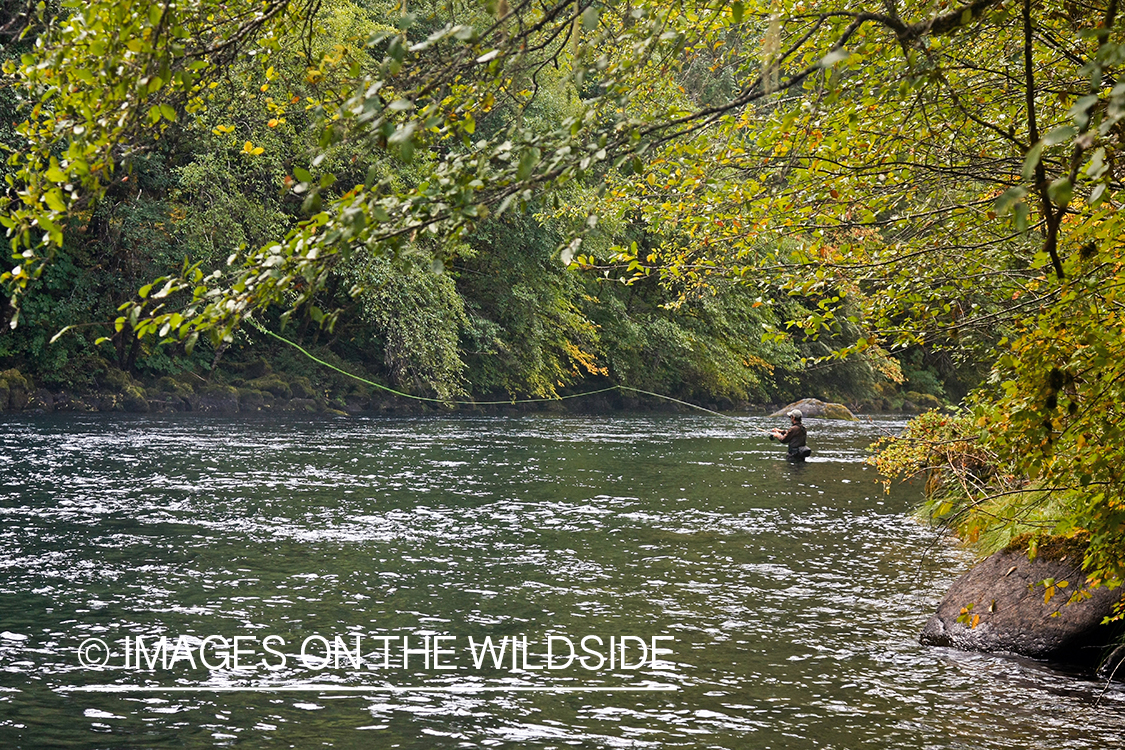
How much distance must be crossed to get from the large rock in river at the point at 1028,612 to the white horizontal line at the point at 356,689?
8.90 ft

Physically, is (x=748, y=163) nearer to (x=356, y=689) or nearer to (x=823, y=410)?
(x=356, y=689)

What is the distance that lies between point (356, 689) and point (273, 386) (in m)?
26.4

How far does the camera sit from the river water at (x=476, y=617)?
666 centimetres

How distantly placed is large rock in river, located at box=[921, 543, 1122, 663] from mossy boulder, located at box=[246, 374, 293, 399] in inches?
1022

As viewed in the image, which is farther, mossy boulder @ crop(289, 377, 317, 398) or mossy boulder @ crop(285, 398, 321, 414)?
mossy boulder @ crop(289, 377, 317, 398)

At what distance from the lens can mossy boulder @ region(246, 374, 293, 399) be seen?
106ft

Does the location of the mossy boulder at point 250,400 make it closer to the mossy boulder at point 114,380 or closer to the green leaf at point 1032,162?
the mossy boulder at point 114,380

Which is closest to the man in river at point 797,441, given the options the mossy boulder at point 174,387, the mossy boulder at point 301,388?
the mossy boulder at point 301,388

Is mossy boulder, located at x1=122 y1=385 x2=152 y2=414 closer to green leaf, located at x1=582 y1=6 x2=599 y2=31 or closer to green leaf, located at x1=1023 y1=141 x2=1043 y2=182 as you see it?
green leaf, located at x1=582 y1=6 x2=599 y2=31

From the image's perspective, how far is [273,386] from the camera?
3256 centimetres

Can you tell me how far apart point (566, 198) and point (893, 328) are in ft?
81.7

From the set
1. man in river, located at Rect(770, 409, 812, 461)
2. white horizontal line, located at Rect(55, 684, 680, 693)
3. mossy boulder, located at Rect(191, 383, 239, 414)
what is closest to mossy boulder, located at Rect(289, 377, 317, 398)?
mossy boulder, located at Rect(191, 383, 239, 414)

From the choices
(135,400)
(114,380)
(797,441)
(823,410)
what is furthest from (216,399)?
(823,410)

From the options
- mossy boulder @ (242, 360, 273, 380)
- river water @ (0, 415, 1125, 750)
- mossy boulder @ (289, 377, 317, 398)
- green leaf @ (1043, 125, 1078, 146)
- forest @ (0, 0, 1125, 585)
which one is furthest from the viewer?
mossy boulder @ (242, 360, 273, 380)
